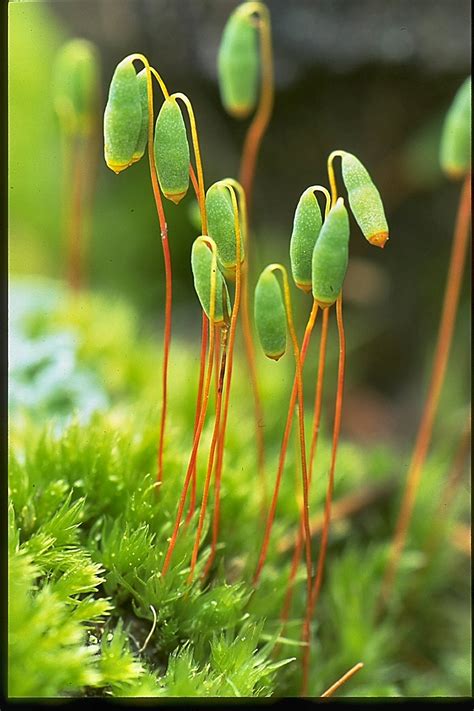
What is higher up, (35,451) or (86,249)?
(86,249)

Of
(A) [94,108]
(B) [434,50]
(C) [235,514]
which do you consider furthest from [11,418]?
(B) [434,50]

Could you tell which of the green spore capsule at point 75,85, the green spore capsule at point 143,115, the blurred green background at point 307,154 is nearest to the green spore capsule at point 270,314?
the green spore capsule at point 143,115

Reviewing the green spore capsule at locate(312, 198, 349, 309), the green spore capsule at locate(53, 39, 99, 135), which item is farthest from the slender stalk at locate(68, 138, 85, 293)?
the green spore capsule at locate(312, 198, 349, 309)

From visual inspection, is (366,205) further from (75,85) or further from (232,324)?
(75,85)

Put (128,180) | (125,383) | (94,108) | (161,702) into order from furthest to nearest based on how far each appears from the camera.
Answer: (128,180), (94,108), (125,383), (161,702)

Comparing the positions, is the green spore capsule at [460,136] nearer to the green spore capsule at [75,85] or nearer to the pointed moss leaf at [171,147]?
the pointed moss leaf at [171,147]

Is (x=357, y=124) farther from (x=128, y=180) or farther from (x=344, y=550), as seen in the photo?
(x=344, y=550)
